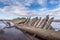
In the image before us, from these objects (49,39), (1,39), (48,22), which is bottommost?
(1,39)

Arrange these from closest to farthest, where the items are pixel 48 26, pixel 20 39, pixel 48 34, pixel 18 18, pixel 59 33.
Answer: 1. pixel 59 33
2. pixel 48 34
3. pixel 48 26
4. pixel 20 39
5. pixel 18 18

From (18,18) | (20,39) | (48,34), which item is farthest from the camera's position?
(18,18)

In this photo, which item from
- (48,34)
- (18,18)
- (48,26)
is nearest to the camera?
(48,34)

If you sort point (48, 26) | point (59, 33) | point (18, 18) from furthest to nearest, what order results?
point (18, 18), point (48, 26), point (59, 33)

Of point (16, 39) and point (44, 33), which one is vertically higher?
point (44, 33)

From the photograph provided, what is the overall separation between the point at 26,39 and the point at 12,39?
2.21 feet

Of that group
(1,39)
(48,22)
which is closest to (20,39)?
(1,39)

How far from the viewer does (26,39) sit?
714 cm

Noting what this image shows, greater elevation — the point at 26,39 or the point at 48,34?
the point at 48,34

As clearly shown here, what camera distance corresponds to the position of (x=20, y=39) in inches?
279

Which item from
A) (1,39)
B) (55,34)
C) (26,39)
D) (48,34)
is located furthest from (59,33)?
(1,39)

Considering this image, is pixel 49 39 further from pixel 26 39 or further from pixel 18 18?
pixel 18 18

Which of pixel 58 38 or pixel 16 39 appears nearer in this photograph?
pixel 58 38

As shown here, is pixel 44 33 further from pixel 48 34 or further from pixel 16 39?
pixel 16 39
